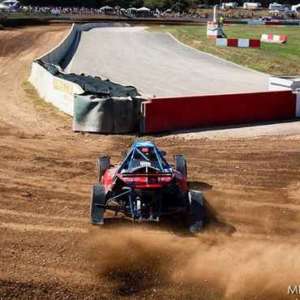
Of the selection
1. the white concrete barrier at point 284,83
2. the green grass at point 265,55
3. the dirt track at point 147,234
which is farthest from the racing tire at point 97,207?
the green grass at point 265,55

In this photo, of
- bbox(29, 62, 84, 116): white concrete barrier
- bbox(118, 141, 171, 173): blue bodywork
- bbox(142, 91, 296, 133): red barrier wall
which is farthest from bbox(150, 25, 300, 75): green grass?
bbox(118, 141, 171, 173): blue bodywork

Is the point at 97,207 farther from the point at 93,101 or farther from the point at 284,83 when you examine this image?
the point at 284,83

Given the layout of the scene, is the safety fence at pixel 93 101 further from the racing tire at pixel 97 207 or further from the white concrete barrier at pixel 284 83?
the racing tire at pixel 97 207

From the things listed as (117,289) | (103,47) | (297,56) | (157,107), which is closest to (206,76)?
(297,56)

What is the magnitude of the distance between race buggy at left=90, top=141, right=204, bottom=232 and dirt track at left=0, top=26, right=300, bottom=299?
0.31 meters

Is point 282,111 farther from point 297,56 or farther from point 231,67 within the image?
point 297,56

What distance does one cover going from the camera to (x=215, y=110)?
17078 millimetres

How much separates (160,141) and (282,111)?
211 inches

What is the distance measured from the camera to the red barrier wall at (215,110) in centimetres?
1597

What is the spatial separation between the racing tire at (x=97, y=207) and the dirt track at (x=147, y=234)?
0.53 ft

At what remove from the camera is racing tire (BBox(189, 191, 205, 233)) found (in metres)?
8.82

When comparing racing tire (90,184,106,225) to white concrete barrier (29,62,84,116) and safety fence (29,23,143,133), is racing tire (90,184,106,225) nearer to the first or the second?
safety fence (29,23,143,133)

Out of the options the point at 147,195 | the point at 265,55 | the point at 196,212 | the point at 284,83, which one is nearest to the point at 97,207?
the point at 147,195

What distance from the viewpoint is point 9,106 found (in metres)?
19.9
